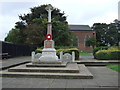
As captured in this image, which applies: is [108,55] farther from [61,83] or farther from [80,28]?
[80,28]

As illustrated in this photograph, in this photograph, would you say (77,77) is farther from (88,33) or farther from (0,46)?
(88,33)

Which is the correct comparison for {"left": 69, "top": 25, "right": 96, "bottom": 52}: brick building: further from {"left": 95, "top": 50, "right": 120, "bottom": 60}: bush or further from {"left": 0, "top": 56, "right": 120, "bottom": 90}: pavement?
{"left": 0, "top": 56, "right": 120, "bottom": 90}: pavement

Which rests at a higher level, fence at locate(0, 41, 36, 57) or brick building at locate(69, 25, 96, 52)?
brick building at locate(69, 25, 96, 52)

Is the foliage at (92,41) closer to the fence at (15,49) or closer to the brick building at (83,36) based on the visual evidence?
the brick building at (83,36)

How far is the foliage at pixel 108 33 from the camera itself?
68.3 m

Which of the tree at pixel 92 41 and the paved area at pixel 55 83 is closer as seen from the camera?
the paved area at pixel 55 83

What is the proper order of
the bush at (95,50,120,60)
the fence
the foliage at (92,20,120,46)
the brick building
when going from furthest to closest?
the foliage at (92,20,120,46)
the brick building
the fence
the bush at (95,50,120,60)

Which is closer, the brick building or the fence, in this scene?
the fence

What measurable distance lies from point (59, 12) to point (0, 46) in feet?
67.4

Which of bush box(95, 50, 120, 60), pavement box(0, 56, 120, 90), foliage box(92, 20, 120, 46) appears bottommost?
pavement box(0, 56, 120, 90)

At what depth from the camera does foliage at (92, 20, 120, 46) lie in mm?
68306

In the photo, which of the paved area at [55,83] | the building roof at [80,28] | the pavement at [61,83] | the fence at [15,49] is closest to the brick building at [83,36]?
the building roof at [80,28]

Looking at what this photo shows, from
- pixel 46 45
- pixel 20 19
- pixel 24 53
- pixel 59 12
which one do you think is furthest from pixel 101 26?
pixel 46 45

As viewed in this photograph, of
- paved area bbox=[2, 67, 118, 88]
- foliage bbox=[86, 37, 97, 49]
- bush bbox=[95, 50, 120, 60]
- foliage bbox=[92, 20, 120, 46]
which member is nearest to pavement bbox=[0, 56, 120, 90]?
paved area bbox=[2, 67, 118, 88]
